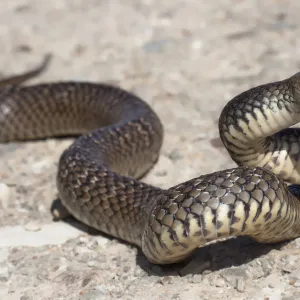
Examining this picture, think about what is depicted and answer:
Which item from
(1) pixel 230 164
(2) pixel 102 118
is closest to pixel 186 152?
(1) pixel 230 164

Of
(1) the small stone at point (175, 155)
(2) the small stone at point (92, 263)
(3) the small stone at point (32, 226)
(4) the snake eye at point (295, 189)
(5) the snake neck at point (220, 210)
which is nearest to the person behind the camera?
(5) the snake neck at point (220, 210)

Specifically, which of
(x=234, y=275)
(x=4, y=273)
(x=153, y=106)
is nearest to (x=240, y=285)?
(x=234, y=275)

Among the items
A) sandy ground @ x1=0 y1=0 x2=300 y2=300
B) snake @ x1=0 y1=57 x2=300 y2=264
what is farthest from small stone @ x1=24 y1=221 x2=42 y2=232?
snake @ x1=0 y1=57 x2=300 y2=264

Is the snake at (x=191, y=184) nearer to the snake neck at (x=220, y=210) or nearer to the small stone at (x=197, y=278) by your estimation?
the snake neck at (x=220, y=210)

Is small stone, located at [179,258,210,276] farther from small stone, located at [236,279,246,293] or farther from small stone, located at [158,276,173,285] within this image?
small stone, located at [236,279,246,293]

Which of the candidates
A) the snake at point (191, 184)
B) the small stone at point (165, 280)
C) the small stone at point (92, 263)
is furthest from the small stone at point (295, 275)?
the small stone at point (92, 263)

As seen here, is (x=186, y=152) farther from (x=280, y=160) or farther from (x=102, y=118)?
(x=280, y=160)

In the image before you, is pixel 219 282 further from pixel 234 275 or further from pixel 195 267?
pixel 195 267
